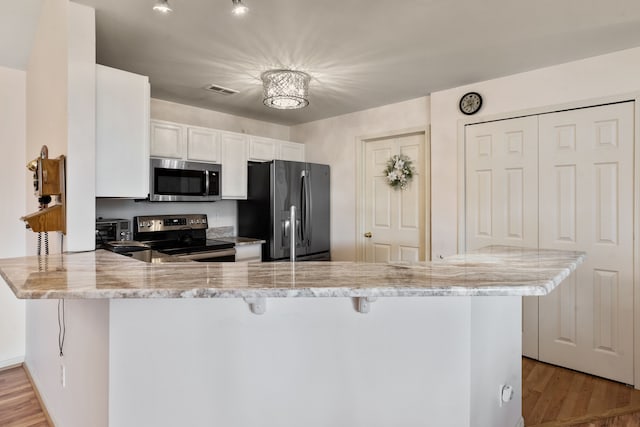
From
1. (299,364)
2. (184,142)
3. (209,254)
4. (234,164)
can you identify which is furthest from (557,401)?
(184,142)

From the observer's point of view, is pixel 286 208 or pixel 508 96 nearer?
pixel 508 96

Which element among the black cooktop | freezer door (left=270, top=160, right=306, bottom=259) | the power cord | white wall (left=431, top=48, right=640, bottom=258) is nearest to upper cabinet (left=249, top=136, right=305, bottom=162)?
freezer door (left=270, top=160, right=306, bottom=259)

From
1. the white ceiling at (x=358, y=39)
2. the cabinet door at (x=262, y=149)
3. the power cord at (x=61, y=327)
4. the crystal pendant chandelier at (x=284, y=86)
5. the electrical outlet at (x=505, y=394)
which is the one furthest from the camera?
the cabinet door at (x=262, y=149)

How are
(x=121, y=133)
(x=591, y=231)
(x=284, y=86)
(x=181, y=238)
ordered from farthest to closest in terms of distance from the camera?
(x=181, y=238) < (x=284, y=86) < (x=591, y=231) < (x=121, y=133)

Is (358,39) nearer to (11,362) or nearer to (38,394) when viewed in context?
(38,394)

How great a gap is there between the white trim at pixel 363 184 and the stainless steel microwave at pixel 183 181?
1.59 meters

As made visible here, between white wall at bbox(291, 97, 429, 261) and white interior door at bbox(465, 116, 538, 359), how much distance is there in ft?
3.33

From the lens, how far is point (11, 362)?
3045 mm

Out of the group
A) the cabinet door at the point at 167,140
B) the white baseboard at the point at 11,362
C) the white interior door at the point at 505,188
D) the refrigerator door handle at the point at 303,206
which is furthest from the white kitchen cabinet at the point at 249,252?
the white interior door at the point at 505,188

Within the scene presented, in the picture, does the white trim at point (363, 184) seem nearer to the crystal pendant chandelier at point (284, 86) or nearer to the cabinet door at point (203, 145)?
the crystal pendant chandelier at point (284, 86)

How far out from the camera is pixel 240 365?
135 cm

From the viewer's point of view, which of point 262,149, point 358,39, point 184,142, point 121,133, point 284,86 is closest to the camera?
point 121,133

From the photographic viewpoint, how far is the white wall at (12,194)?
3023mm

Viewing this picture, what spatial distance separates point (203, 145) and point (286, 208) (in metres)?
1.07
